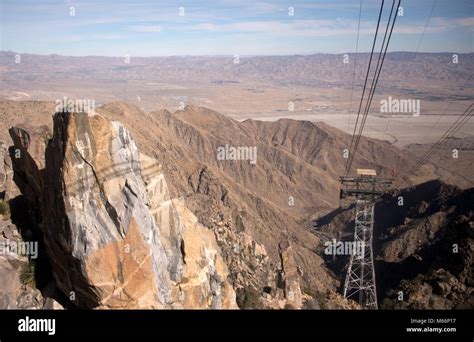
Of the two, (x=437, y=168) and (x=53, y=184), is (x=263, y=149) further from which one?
(x=53, y=184)

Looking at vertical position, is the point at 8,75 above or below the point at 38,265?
above

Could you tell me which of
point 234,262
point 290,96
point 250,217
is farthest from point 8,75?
point 234,262

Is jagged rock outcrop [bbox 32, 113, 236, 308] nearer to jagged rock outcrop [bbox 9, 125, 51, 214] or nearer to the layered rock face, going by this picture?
the layered rock face

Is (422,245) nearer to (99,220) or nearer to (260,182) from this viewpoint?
(260,182)

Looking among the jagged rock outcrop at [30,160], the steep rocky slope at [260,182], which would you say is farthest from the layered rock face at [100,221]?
the steep rocky slope at [260,182]

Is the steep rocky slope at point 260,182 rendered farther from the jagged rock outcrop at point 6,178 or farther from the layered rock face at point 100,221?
the layered rock face at point 100,221

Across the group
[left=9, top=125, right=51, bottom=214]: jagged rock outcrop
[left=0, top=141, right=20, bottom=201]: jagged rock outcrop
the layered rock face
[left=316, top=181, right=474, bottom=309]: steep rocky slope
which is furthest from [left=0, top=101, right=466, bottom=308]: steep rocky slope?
the layered rock face

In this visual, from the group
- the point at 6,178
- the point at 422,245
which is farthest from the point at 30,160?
the point at 422,245

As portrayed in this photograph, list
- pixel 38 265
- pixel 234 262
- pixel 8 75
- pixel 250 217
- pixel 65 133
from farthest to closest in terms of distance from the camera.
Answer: pixel 8 75
pixel 250 217
pixel 234 262
pixel 38 265
pixel 65 133
